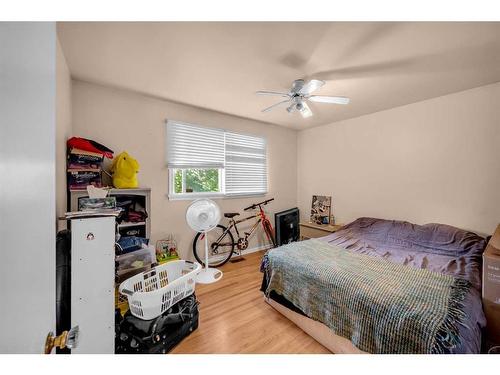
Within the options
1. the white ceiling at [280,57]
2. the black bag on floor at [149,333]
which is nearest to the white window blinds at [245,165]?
the white ceiling at [280,57]

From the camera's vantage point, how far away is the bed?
47.4 inches

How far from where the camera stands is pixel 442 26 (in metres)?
1.46

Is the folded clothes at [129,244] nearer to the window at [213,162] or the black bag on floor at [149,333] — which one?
the black bag on floor at [149,333]

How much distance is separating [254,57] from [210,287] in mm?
2542

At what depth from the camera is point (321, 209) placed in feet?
13.3

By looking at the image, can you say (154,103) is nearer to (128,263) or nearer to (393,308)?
(128,263)

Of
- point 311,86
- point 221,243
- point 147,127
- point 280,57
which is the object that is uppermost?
point 280,57

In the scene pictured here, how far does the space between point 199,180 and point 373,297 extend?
260cm

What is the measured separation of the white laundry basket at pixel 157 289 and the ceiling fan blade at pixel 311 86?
205cm

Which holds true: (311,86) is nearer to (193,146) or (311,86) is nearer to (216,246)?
(193,146)

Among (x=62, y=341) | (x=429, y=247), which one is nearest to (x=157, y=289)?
(x=62, y=341)

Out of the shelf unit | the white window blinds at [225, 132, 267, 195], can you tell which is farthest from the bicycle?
the shelf unit
